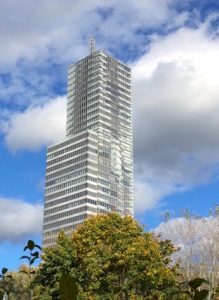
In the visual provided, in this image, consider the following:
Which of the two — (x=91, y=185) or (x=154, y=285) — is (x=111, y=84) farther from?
(x=154, y=285)

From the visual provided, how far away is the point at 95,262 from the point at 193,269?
20984 millimetres

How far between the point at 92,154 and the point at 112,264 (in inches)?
5463

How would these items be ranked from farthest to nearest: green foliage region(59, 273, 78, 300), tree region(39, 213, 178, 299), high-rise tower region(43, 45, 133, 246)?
high-rise tower region(43, 45, 133, 246) < tree region(39, 213, 178, 299) < green foliage region(59, 273, 78, 300)

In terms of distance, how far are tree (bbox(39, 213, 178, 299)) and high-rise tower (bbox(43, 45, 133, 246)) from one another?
4788 inches

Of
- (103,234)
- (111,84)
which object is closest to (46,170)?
(111,84)

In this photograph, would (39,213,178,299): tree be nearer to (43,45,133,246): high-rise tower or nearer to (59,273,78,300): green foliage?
(59,273,78,300): green foliage

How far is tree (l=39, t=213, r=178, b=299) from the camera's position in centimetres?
2553

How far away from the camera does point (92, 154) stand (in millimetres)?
165500

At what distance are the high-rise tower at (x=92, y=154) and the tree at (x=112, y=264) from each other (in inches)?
4788

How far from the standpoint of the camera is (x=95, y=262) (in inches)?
1016

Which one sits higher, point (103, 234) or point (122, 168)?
point (122, 168)

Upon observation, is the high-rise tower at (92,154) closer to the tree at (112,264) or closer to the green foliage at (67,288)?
the tree at (112,264)

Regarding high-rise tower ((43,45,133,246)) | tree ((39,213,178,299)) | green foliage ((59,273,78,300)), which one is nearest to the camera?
green foliage ((59,273,78,300))

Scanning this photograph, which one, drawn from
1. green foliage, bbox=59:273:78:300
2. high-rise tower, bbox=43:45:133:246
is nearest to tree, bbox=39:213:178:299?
green foliage, bbox=59:273:78:300
